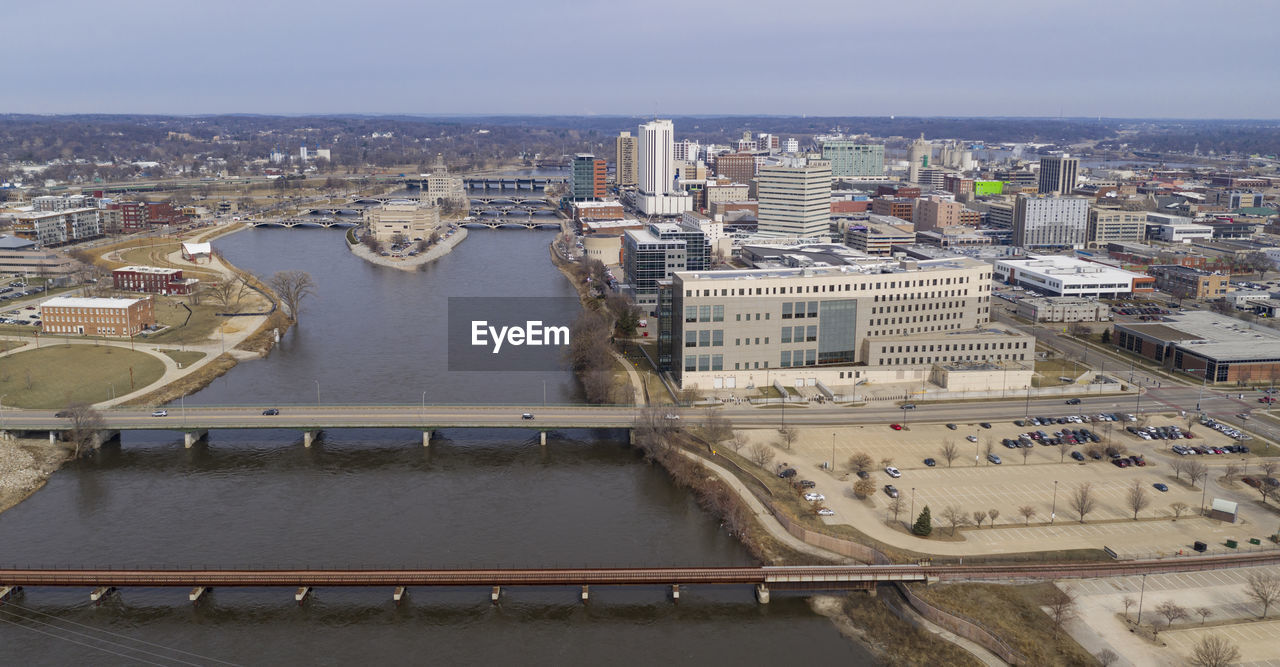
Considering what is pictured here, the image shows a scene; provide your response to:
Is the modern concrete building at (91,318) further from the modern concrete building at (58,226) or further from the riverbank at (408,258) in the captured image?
the modern concrete building at (58,226)

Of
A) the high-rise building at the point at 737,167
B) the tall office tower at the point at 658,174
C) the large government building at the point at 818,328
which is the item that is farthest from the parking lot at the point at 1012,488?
the high-rise building at the point at 737,167

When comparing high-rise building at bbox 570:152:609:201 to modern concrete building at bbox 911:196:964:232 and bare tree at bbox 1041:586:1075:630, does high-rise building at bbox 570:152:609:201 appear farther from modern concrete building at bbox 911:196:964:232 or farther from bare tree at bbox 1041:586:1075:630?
bare tree at bbox 1041:586:1075:630

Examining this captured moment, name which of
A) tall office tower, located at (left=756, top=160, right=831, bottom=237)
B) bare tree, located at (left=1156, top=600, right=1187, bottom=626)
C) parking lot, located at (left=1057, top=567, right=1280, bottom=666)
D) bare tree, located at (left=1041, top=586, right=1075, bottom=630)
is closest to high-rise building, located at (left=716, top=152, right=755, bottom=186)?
tall office tower, located at (left=756, top=160, right=831, bottom=237)

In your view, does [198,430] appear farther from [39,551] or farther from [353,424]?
[39,551]

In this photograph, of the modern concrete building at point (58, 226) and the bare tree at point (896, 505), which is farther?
the modern concrete building at point (58, 226)

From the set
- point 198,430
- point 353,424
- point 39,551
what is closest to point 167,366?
point 198,430

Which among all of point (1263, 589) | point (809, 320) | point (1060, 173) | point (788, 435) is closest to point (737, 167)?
point (1060, 173)
